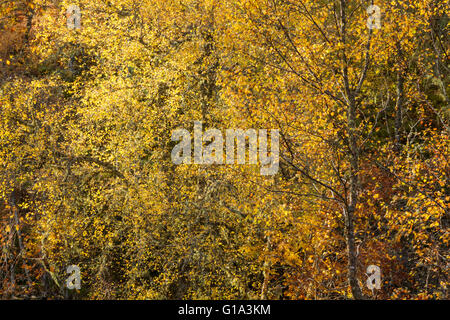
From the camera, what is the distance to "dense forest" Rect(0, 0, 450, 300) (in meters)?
12.3

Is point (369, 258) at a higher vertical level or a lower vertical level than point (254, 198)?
lower

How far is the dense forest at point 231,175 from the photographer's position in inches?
483

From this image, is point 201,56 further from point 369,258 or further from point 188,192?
point 369,258

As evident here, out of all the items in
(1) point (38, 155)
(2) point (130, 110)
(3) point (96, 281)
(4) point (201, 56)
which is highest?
(4) point (201, 56)

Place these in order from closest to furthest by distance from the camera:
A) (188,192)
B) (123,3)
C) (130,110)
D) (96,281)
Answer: (188,192)
(96,281)
(130,110)
(123,3)

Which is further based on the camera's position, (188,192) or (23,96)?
(23,96)

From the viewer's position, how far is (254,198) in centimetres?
1368

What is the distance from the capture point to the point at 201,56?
18672mm

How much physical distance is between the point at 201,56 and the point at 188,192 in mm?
6957

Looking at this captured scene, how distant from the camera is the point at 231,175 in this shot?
46.0 feet
